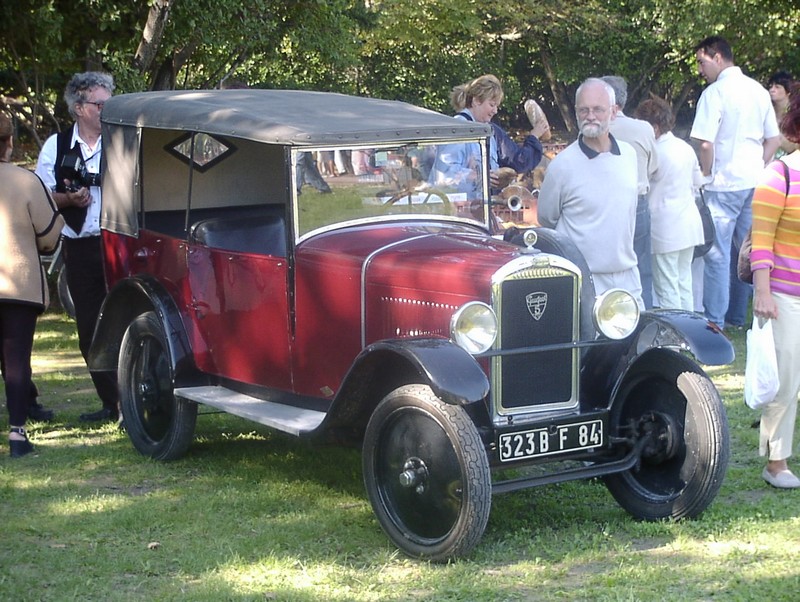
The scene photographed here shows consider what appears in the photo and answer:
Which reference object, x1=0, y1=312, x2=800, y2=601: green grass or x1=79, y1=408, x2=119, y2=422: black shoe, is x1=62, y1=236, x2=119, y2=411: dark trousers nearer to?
x1=79, y1=408, x2=119, y2=422: black shoe

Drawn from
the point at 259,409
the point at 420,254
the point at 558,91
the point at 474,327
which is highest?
the point at 558,91

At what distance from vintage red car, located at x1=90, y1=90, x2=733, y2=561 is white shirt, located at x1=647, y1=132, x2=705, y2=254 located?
134 inches

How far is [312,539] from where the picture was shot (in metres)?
5.11

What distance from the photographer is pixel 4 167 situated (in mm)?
6527

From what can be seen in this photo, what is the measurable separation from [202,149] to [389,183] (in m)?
1.46

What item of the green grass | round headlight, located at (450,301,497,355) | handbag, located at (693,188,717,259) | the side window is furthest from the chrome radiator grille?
handbag, located at (693,188,717,259)

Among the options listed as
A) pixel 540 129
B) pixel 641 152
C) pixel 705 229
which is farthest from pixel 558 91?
pixel 540 129

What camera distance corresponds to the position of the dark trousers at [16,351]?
669cm

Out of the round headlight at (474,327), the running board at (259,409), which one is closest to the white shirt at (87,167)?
the running board at (259,409)

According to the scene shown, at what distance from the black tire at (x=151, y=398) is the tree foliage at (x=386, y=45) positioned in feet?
16.9

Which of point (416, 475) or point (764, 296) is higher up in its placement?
point (764, 296)

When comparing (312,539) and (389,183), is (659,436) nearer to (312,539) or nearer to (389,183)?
(312,539)

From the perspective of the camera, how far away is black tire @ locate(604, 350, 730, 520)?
5.01 m

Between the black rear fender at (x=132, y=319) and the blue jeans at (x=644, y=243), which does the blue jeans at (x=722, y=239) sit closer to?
the blue jeans at (x=644, y=243)
